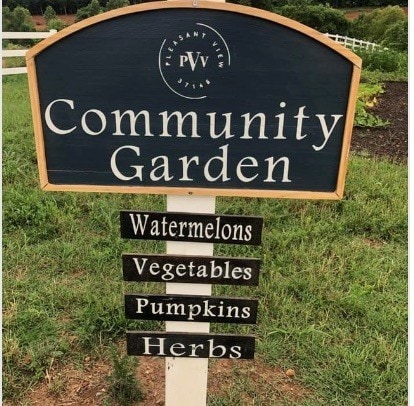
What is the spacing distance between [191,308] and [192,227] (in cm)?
31

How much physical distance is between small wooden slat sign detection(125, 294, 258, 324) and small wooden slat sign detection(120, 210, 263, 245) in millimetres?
219

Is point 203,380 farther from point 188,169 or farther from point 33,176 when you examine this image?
point 33,176

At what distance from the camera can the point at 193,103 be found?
1410mm

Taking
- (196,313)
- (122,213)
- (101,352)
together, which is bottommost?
(101,352)

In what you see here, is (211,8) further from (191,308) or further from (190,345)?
(190,345)

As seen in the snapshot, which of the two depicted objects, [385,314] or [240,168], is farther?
[385,314]

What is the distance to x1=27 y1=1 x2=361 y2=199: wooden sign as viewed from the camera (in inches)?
53.6

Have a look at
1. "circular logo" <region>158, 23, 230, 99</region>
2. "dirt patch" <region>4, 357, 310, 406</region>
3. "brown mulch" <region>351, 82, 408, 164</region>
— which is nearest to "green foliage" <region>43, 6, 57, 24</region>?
"brown mulch" <region>351, 82, 408, 164</region>

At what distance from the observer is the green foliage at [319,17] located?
2327cm

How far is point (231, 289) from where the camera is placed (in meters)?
2.97

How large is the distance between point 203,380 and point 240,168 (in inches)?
34.0

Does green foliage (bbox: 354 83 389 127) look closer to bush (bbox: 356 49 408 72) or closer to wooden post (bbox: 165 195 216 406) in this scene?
bush (bbox: 356 49 408 72)

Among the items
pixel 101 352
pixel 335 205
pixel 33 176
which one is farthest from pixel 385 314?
pixel 33 176

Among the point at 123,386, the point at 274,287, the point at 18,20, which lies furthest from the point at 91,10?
the point at 123,386
